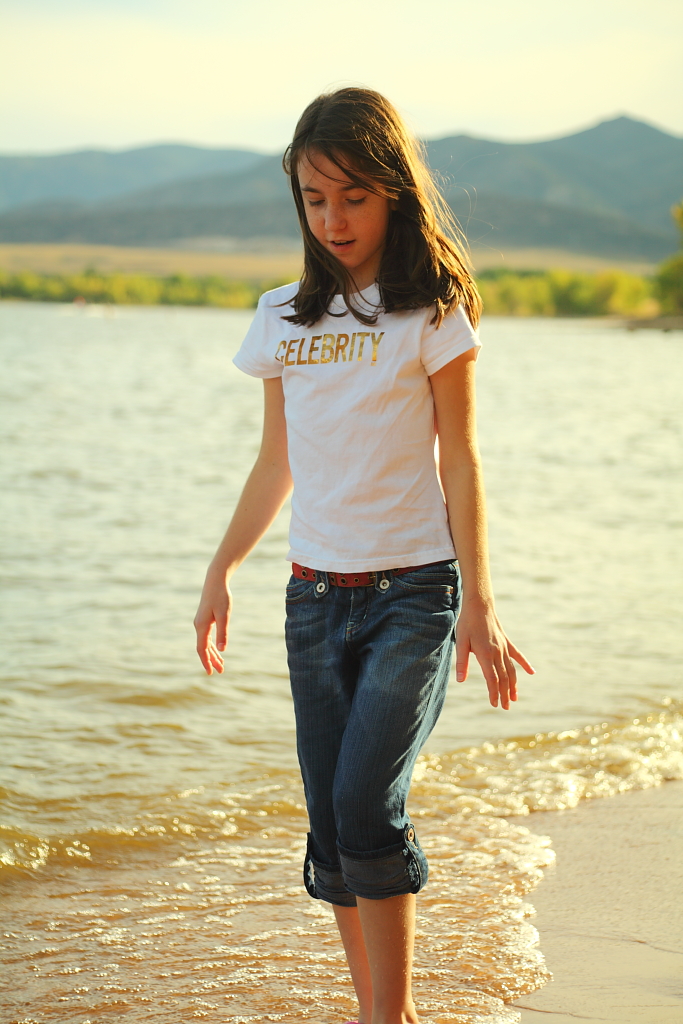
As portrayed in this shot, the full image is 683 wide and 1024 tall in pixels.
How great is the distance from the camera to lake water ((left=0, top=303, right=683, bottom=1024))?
106 inches

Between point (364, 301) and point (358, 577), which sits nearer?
point (358, 577)

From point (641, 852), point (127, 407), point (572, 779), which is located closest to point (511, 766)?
point (572, 779)

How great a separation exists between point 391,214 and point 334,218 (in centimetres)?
13

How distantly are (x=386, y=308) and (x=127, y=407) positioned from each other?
19.6m

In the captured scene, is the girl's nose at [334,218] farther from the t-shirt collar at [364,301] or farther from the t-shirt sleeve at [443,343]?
the t-shirt sleeve at [443,343]

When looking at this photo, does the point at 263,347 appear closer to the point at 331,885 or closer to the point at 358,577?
the point at 358,577

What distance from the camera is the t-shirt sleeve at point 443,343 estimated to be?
2008 mm

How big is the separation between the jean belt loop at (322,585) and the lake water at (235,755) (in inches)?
43.3

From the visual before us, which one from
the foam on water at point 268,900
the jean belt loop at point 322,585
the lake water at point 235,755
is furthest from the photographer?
the lake water at point 235,755

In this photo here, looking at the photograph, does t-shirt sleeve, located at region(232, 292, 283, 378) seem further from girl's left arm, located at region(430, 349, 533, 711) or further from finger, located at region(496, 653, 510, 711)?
finger, located at region(496, 653, 510, 711)

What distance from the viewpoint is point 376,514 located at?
2.02 m

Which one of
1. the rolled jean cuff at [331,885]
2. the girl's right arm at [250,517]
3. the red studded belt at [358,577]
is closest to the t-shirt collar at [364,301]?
the girl's right arm at [250,517]

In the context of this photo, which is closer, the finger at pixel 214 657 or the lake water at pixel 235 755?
the finger at pixel 214 657

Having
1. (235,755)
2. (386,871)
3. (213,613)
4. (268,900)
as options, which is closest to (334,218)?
(213,613)
